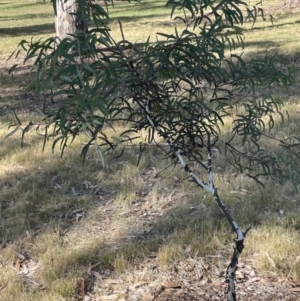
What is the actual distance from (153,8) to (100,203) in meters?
23.3

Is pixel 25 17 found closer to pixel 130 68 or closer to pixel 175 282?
pixel 175 282

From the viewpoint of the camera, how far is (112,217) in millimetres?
4598

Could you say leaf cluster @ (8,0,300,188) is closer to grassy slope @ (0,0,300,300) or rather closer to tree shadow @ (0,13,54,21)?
grassy slope @ (0,0,300,300)

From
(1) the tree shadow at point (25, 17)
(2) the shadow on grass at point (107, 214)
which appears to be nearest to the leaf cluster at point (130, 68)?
(2) the shadow on grass at point (107, 214)

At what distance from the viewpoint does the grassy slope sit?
3.83 meters

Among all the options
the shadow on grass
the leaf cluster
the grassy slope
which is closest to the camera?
the leaf cluster

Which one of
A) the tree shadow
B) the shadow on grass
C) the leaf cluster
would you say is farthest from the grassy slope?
the tree shadow

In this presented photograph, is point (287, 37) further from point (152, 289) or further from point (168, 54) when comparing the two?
point (168, 54)

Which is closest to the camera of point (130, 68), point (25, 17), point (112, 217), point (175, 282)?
point (130, 68)

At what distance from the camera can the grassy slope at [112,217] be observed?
12.5 feet

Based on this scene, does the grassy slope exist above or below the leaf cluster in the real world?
below

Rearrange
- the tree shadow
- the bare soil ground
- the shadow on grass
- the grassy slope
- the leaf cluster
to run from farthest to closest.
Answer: the tree shadow → the shadow on grass → the grassy slope → the bare soil ground → the leaf cluster

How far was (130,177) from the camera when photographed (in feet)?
17.3

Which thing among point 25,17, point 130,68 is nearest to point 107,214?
point 130,68
